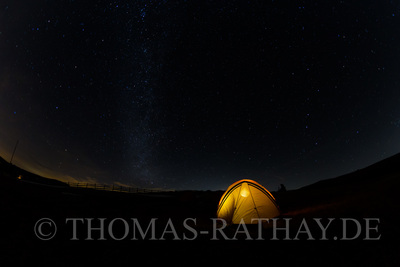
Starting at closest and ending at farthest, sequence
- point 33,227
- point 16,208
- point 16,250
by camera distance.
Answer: point 16,250, point 33,227, point 16,208

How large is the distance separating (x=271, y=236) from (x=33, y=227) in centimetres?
643

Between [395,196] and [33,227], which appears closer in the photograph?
[33,227]

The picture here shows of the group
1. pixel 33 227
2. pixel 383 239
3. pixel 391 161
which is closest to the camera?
pixel 383 239

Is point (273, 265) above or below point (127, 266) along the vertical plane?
above

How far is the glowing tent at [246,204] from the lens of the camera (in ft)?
27.2

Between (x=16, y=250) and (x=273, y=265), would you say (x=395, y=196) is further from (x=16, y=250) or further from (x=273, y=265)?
(x=16, y=250)

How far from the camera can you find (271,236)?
518cm

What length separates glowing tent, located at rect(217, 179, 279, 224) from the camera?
8.30 m

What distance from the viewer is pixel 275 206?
8.83 meters

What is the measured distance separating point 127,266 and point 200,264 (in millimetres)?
1351

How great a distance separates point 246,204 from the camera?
8.47 m

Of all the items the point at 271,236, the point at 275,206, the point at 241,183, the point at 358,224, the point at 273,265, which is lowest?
the point at 273,265

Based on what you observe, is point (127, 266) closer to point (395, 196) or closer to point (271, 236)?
point (271, 236)

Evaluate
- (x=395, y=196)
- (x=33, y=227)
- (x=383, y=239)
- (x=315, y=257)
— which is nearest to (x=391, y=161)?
(x=395, y=196)
